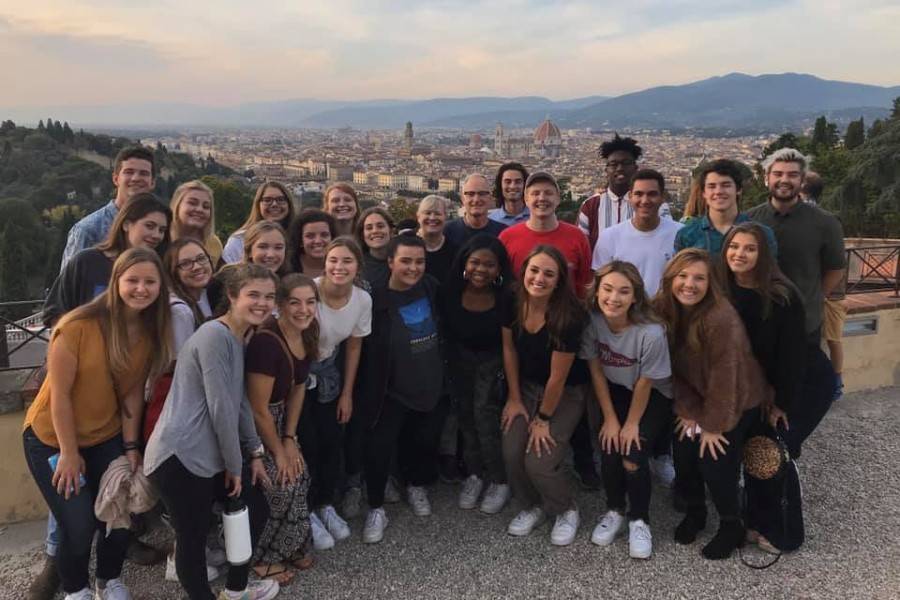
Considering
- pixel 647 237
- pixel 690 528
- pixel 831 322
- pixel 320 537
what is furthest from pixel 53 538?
pixel 831 322

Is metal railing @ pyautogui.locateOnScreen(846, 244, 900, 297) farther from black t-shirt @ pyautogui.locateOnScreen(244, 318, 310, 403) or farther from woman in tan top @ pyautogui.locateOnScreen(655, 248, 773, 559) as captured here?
black t-shirt @ pyautogui.locateOnScreen(244, 318, 310, 403)

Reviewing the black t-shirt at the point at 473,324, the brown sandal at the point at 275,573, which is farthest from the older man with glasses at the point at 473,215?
the brown sandal at the point at 275,573

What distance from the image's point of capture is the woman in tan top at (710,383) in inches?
103

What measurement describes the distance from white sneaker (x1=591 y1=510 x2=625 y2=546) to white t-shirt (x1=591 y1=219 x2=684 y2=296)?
1.11 meters

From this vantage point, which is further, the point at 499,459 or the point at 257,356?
the point at 499,459

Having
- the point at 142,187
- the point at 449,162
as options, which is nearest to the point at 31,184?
the point at 142,187

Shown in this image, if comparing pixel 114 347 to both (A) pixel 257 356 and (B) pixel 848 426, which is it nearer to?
(A) pixel 257 356

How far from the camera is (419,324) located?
2.96m

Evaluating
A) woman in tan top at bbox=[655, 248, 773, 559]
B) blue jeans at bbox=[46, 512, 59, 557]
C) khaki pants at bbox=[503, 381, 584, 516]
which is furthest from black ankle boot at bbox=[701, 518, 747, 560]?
blue jeans at bbox=[46, 512, 59, 557]

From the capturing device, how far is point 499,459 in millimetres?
3180

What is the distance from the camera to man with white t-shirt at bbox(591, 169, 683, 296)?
321 centimetres

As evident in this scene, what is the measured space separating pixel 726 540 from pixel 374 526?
5.24 feet

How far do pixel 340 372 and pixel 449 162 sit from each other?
109769 mm

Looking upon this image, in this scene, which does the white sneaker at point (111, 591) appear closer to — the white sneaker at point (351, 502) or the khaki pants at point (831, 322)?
the white sneaker at point (351, 502)
